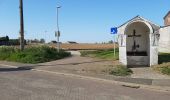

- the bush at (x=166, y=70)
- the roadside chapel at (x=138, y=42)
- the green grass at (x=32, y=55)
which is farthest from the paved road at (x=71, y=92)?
the green grass at (x=32, y=55)

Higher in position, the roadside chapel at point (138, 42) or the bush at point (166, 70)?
the roadside chapel at point (138, 42)

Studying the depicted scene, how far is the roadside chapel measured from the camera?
23.5 meters

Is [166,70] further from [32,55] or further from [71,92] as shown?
[32,55]

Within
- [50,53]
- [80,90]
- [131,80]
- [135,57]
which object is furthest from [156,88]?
[50,53]

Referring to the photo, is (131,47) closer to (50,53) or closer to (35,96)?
(50,53)

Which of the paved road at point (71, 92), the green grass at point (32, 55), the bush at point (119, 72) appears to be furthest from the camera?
the green grass at point (32, 55)

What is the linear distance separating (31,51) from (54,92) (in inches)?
842

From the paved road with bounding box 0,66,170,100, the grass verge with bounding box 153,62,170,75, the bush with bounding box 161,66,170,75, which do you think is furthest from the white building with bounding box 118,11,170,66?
the paved road with bounding box 0,66,170,100

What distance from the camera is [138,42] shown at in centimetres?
2620

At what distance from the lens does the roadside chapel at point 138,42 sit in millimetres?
23547

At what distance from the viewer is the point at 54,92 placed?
13.0m

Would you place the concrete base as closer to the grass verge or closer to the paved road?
the grass verge

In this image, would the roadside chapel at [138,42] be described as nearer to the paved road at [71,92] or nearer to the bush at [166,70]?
the bush at [166,70]

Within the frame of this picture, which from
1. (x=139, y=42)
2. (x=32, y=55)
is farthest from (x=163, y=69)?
(x=32, y=55)
